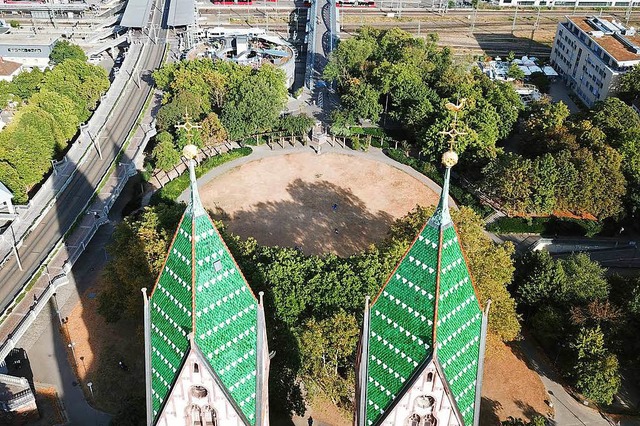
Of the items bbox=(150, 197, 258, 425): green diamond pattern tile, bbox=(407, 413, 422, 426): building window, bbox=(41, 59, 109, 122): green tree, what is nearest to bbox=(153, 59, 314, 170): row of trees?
bbox=(41, 59, 109, 122): green tree

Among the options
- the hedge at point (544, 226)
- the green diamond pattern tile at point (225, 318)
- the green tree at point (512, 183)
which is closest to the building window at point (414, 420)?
the green diamond pattern tile at point (225, 318)

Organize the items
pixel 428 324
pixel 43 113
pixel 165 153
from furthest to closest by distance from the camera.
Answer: pixel 43 113
pixel 165 153
pixel 428 324

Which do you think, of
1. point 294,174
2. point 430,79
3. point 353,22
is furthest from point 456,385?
point 353,22

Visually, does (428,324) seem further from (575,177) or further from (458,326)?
(575,177)

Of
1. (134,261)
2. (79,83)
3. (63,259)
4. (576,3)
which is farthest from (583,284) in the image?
(576,3)

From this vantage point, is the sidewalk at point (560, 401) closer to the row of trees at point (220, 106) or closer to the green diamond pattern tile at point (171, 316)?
the green diamond pattern tile at point (171, 316)
